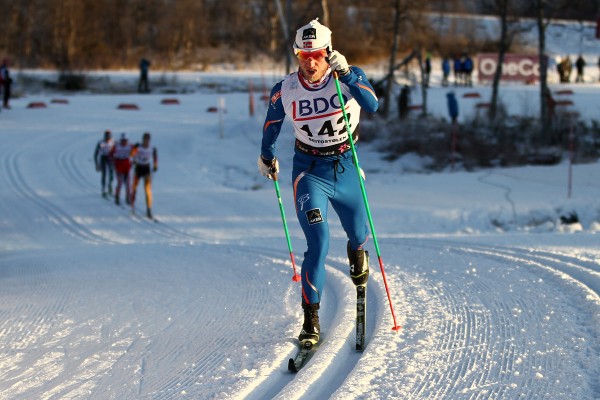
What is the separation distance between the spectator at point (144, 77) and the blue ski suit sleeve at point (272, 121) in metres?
32.9

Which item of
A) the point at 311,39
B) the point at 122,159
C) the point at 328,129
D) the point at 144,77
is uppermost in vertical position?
the point at 144,77

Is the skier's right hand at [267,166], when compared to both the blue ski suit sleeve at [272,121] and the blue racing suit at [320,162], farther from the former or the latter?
the blue racing suit at [320,162]

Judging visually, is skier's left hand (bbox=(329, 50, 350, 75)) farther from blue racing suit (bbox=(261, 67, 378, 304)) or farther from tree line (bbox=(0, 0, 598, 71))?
tree line (bbox=(0, 0, 598, 71))

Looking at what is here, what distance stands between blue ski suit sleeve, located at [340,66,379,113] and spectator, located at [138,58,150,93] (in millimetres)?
33559

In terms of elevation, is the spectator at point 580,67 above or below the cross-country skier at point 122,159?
above

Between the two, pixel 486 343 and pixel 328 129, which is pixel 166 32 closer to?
pixel 328 129

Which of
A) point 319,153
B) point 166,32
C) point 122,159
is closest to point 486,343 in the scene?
point 319,153

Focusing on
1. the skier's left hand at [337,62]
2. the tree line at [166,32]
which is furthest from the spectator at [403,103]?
the tree line at [166,32]

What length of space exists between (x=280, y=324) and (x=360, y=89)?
1.95m

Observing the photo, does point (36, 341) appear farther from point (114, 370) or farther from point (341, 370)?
point (341, 370)

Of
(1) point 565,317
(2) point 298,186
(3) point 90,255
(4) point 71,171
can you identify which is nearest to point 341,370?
(2) point 298,186

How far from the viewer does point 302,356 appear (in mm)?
5469

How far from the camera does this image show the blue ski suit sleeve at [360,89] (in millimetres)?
5641

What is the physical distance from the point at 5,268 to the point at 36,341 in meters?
4.99
